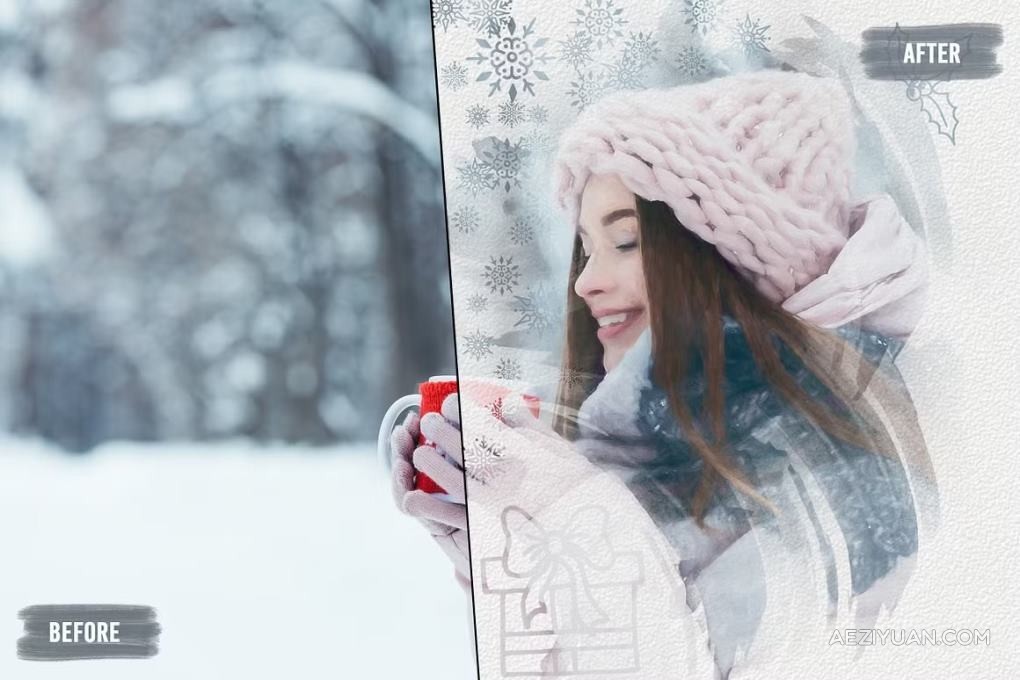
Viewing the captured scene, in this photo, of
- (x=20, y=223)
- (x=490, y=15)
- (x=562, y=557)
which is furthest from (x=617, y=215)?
(x=20, y=223)

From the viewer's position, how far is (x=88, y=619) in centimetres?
115

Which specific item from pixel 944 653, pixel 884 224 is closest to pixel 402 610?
pixel 944 653

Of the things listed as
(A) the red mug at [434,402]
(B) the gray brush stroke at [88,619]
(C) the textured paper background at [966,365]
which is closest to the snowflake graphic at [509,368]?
(A) the red mug at [434,402]

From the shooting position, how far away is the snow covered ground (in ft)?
3.78

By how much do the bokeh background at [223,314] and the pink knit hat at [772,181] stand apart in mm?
378

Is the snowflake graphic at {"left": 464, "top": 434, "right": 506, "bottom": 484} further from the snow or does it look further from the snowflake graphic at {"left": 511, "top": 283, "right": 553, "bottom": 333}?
the snow

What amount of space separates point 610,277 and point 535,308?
8 centimetres

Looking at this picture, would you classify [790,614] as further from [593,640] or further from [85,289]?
[85,289]

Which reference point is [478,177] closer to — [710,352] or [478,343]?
[478,343]

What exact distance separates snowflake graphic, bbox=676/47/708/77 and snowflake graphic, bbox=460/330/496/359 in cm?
32

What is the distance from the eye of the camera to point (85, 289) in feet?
3.86

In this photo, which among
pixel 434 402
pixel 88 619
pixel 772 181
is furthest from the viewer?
pixel 88 619

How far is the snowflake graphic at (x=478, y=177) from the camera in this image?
933 mm

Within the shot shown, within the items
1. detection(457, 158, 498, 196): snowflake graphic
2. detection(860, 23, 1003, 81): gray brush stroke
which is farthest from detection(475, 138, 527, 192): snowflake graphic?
detection(860, 23, 1003, 81): gray brush stroke
